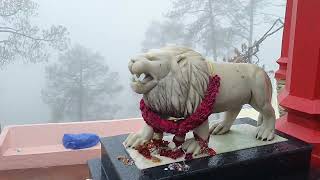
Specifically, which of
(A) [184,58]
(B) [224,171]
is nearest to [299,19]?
(A) [184,58]

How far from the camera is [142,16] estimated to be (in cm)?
241

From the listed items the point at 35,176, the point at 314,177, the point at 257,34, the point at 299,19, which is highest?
the point at 299,19

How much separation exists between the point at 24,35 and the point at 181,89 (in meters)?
1.57

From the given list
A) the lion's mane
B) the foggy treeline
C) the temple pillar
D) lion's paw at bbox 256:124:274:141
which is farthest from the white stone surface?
the foggy treeline

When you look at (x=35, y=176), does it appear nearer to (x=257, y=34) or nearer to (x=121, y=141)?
(x=121, y=141)

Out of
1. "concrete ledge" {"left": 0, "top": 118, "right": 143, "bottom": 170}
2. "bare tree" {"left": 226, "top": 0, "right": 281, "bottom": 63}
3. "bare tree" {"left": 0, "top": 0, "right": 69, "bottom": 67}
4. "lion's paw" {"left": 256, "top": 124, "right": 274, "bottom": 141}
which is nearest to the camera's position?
"lion's paw" {"left": 256, "top": 124, "right": 274, "bottom": 141}

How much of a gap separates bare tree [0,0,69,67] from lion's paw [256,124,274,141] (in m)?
1.49

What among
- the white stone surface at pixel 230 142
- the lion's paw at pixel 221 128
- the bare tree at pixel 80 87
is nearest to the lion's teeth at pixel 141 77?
the white stone surface at pixel 230 142

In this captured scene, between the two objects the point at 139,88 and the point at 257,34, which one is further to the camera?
the point at 257,34

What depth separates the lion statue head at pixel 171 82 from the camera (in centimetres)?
108

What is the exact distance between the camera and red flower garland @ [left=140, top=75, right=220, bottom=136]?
1.11 m

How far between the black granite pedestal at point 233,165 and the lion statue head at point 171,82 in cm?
18

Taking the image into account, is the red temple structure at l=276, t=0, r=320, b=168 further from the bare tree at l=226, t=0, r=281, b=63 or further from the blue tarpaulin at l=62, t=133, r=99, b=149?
the bare tree at l=226, t=0, r=281, b=63

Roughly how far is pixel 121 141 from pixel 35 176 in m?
0.77
